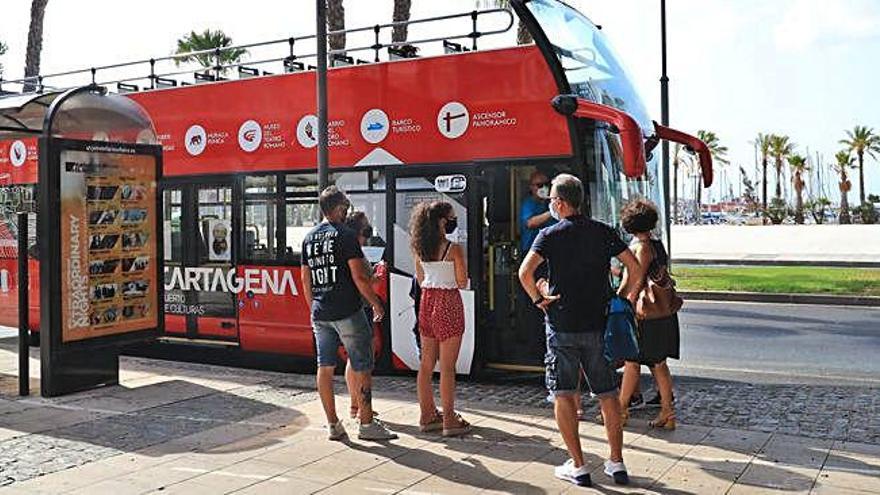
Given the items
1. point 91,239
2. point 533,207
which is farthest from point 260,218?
point 533,207

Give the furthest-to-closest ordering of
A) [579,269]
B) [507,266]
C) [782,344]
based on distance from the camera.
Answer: [782,344] < [507,266] < [579,269]

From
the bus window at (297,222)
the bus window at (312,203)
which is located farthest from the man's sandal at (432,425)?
the bus window at (297,222)

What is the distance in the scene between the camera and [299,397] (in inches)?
328

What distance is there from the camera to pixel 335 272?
21.7 feet

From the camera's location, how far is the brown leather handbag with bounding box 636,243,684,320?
7000mm

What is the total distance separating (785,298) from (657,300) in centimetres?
1221

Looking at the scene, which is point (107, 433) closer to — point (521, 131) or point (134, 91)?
point (521, 131)

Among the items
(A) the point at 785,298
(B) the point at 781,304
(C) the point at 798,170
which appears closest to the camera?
(B) the point at 781,304

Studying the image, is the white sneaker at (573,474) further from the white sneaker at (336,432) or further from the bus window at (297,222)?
the bus window at (297,222)

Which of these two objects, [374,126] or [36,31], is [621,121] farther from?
[36,31]

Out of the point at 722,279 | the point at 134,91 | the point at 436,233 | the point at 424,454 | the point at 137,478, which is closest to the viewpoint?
the point at 137,478

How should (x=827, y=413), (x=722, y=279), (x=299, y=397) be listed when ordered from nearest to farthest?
(x=827, y=413) < (x=299, y=397) < (x=722, y=279)

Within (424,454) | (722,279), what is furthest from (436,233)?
(722,279)

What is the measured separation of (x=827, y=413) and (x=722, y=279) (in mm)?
14660
